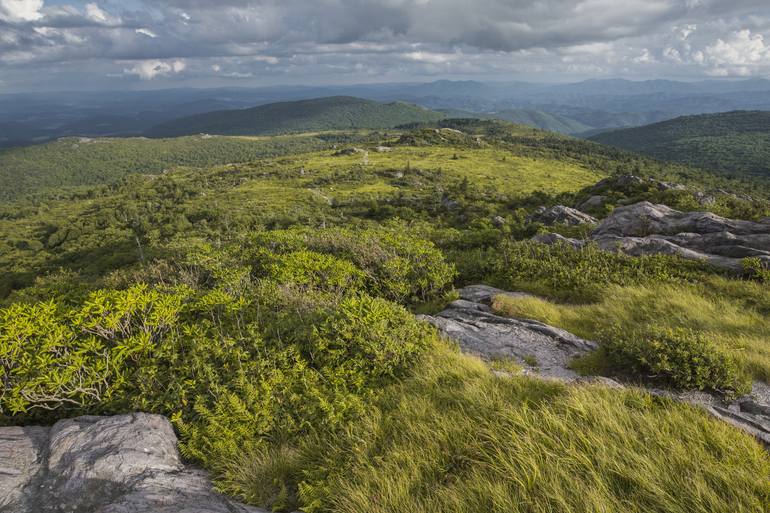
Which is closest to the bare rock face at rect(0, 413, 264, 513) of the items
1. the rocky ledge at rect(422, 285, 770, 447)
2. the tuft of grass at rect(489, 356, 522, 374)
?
the tuft of grass at rect(489, 356, 522, 374)

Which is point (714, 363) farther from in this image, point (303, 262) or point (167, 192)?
point (167, 192)

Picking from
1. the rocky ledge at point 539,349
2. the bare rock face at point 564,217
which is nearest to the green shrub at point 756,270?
the rocky ledge at point 539,349

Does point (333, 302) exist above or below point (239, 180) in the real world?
above

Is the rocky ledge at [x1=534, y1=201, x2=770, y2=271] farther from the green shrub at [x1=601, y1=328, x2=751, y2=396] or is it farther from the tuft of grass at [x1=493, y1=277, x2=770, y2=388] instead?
the green shrub at [x1=601, y1=328, x2=751, y2=396]

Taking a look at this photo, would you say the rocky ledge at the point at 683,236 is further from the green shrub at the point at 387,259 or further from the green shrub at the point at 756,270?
the green shrub at the point at 387,259

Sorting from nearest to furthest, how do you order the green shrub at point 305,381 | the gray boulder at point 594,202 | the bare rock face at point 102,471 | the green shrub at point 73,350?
the bare rock face at point 102,471, the green shrub at point 305,381, the green shrub at point 73,350, the gray boulder at point 594,202

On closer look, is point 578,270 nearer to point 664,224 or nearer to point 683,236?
point 683,236

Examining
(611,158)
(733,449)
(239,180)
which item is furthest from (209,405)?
(611,158)
